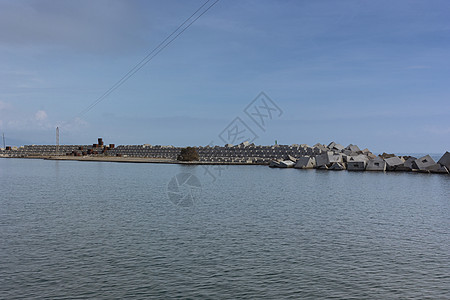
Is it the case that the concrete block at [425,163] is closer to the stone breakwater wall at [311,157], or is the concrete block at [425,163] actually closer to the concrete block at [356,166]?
the stone breakwater wall at [311,157]

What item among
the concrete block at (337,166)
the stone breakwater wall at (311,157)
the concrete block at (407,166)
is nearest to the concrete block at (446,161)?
the stone breakwater wall at (311,157)

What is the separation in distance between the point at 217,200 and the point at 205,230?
50.9 ft

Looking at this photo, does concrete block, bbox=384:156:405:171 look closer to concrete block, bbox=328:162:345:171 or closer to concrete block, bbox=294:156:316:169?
concrete block, bbox=328:162:345:171

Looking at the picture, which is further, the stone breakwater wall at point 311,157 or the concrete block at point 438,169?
the stone breakwater wall at point 311,157

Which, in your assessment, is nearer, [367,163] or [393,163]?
[393,163]

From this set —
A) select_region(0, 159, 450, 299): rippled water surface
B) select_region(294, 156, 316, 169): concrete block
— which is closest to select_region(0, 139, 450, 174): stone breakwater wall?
select_region(294, 156, 316, 169): concrete block

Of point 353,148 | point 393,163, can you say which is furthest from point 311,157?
point 393,163

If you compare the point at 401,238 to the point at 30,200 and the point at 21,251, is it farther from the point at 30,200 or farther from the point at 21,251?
Answer: the point at 30,200

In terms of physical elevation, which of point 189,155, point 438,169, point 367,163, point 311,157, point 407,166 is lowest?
point 438,169

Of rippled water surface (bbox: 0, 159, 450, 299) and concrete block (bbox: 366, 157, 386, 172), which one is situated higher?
concrete block (bbox: 366, 157, 386, 172)

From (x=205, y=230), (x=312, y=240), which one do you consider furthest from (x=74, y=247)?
(x=312, y=240)

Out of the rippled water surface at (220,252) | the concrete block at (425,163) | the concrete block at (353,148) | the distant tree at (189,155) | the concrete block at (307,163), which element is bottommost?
the rippled water surface at (220,252)

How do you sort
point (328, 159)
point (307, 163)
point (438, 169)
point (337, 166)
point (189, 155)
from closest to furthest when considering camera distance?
point (438, 169)
point (337, 166)
point (328, 159)
point (307, 163)
point (189, 155)

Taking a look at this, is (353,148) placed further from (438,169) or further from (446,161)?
(446,161)
